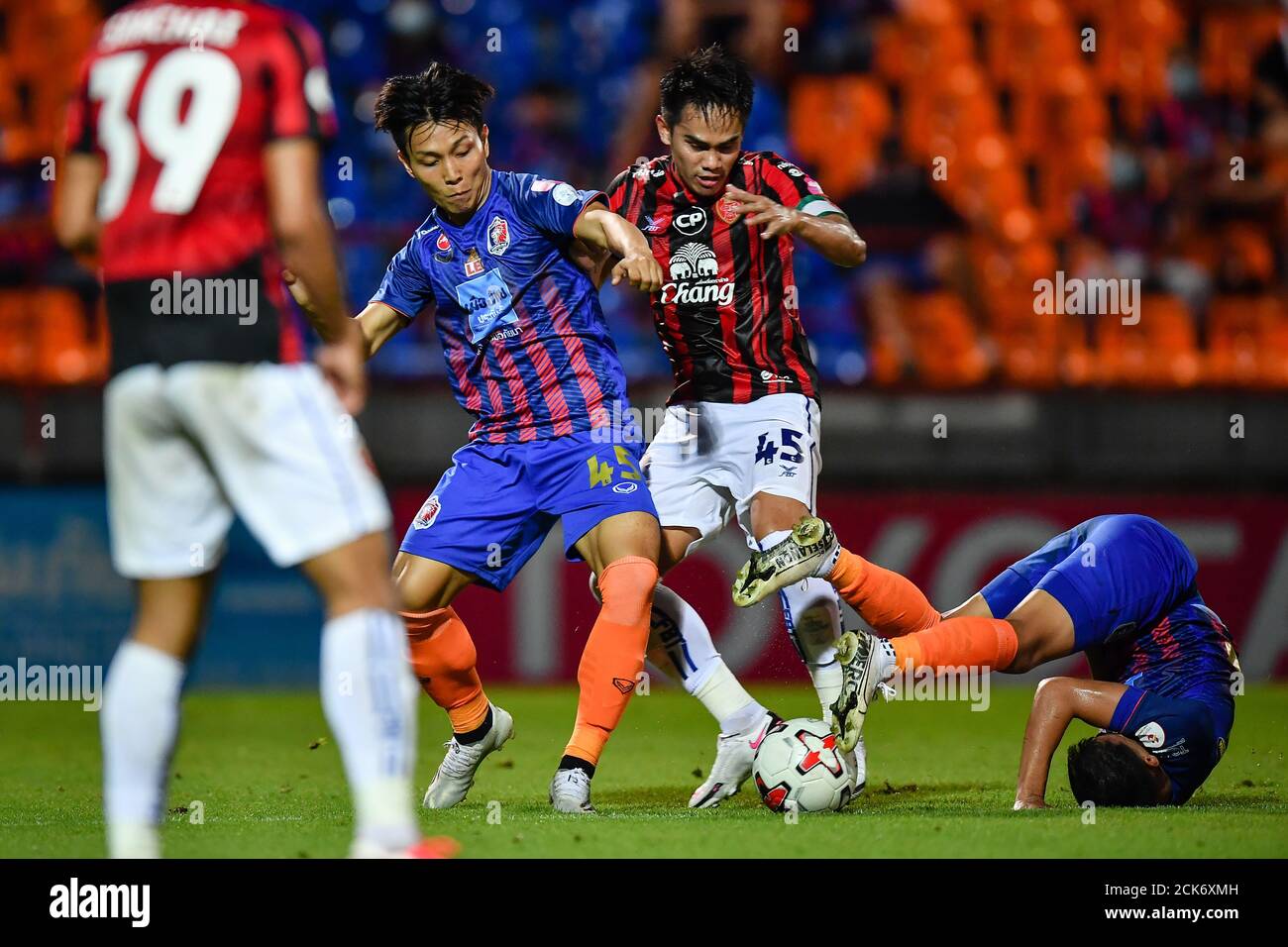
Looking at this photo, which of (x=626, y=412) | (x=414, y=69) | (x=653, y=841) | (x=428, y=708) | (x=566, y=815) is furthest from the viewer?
(x=414, y=69)

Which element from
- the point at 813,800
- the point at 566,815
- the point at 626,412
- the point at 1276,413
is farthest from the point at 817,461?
the point at 1276,413

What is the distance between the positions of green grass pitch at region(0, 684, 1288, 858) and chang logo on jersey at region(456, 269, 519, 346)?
1.52 m

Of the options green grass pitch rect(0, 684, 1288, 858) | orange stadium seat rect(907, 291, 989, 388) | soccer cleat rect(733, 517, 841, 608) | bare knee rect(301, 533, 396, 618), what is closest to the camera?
bare knee rect(301, 533, 396, 618)

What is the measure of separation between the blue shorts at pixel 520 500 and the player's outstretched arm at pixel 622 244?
669 millimetres

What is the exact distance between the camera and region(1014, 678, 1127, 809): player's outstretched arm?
4.80 metres

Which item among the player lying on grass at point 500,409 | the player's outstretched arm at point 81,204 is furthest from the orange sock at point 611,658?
the player's outstretched arm at point 81,204

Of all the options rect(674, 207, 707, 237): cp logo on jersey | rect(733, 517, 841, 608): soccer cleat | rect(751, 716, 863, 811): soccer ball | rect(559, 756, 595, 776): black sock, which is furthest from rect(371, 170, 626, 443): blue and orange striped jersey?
rect(751, 716, 863, 811): soccer ball

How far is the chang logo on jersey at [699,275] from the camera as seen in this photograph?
18.0 ft

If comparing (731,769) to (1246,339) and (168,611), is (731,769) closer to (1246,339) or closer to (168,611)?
(168,611)

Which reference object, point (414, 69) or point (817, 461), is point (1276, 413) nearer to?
point (817, 461)

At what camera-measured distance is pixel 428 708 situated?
27.3 feet

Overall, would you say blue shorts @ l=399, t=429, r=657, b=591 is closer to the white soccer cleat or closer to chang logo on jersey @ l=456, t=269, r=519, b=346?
chang logo on jersey @ l=456, t=269, r=519, b=346

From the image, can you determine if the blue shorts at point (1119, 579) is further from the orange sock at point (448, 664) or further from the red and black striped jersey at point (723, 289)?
the orange sock at point (448, 664)
